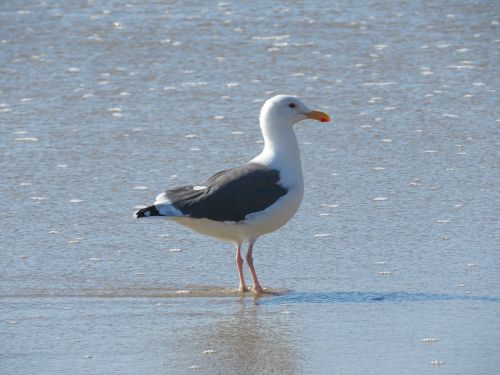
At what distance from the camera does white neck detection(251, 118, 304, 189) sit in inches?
262

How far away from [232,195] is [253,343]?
121cm

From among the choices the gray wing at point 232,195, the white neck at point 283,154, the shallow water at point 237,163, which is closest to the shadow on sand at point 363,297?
the shallow water at point 237,163

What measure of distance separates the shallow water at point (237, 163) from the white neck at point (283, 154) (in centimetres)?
47

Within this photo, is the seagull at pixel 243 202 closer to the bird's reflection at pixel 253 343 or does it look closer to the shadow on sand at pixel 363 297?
the shadow on sand at pixel 363 297

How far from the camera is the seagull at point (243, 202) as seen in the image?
645 cm

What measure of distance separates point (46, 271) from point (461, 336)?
89.9 inches

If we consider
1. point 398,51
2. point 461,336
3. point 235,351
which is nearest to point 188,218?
point 235,351

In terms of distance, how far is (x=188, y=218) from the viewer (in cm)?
646

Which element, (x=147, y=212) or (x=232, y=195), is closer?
(x=147, y=212)

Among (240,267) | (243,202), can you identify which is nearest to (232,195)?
(243,202)

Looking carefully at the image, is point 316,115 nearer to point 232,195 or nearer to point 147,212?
point 232,195

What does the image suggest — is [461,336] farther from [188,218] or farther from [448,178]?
[448,178]

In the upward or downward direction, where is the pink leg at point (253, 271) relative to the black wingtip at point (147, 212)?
downward

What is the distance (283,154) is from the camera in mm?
6727
